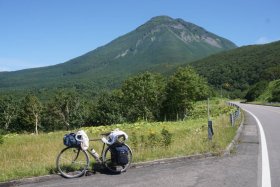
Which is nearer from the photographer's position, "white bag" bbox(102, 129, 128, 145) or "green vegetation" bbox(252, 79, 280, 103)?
"white bag" bbox(102, 129, 128, 145)

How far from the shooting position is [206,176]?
28.2 ft

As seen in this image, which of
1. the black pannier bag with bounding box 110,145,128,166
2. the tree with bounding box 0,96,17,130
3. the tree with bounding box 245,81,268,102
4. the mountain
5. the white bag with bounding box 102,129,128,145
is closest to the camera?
the black pannier bag with bounding box 110,145,128,166

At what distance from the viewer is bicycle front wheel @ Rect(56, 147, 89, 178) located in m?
8.80

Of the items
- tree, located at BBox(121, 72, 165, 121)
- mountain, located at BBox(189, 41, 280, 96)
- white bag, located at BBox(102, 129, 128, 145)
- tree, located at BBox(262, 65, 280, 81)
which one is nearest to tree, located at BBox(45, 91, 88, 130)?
tree, located at BBox(121, 72, 165, 121)

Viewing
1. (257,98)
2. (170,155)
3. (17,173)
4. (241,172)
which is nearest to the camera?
(17,173)

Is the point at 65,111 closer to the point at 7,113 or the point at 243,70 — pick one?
the point at 7,113

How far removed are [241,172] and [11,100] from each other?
85.3 m

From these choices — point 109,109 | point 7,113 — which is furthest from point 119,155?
point 7,113

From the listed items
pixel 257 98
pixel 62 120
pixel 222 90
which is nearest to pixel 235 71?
pixel 222 90

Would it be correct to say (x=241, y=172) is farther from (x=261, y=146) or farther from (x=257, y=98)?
(x=257, y=98)

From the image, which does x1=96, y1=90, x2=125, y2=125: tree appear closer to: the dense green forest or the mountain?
the dense green forest

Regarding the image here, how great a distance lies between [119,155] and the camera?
356 inches

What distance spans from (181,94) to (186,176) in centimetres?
6252

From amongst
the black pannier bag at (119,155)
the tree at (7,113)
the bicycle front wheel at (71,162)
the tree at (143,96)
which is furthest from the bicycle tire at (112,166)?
the tree at (7,113)
